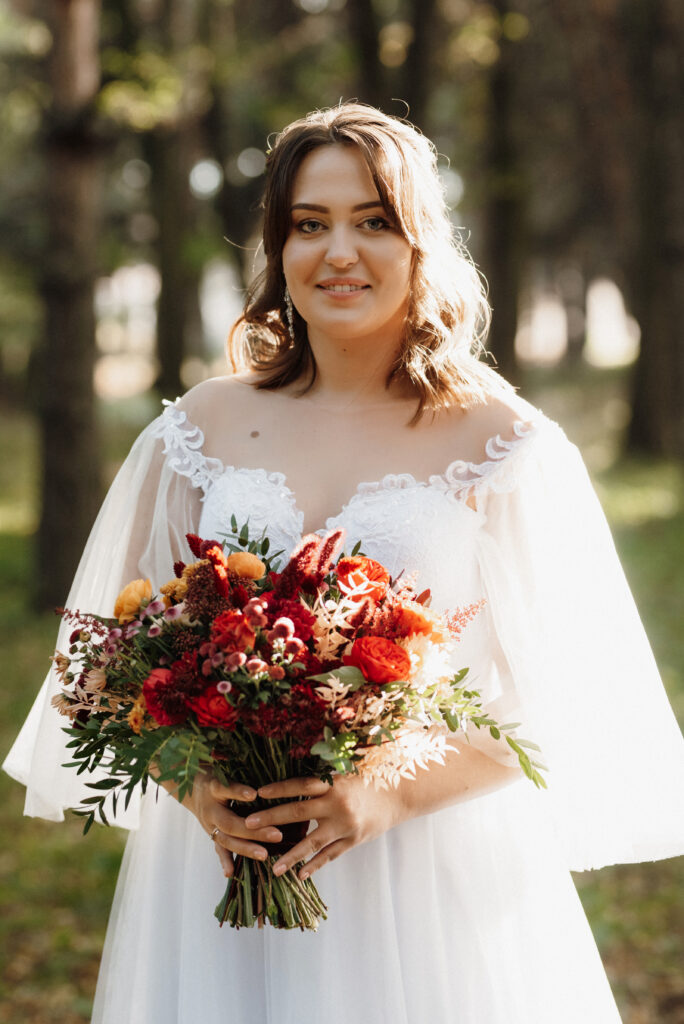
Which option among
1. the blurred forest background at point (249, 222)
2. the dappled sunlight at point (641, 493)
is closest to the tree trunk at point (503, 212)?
the blurred forest background at point (249, 222)

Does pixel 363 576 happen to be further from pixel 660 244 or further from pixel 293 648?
pixel 660 244

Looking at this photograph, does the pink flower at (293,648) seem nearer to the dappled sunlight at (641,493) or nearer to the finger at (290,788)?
the finger at (290,788)

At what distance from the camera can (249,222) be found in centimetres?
1659

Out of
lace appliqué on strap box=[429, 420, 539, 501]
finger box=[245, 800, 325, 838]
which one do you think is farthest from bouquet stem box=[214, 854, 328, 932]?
lace appliqué on strap box=[429, 420, 539, 501]

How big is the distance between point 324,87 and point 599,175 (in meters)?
5.40

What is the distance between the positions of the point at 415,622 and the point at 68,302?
6.95 m

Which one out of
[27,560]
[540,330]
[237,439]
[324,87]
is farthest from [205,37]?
[540,330]

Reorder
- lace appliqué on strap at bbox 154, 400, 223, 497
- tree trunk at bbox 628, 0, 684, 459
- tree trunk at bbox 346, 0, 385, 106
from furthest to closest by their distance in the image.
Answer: tree trunk at bbox 628, 0, 684, 459, tree trunk at bbox 346, 0, 385, 106, lace appliqué on strap at bbox 154, 400, 223, 497

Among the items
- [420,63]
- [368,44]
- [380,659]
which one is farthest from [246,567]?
[368,44]

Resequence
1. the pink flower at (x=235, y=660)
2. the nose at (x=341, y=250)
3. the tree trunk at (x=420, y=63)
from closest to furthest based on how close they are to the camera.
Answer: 1. the pink flower at (x=235, y=660)
2. the nose at (x=341, y=250)
3. the tree trunk at (x=420, y=63)

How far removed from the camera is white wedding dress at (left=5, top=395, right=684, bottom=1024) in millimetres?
2424

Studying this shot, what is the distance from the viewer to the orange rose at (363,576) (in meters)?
2.06

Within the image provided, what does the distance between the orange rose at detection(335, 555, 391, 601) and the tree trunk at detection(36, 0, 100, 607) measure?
6.74 meters

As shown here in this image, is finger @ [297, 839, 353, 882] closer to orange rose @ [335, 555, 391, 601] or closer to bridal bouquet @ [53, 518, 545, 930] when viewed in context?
bridal bouquet @ [53, 518, 545, 930]
